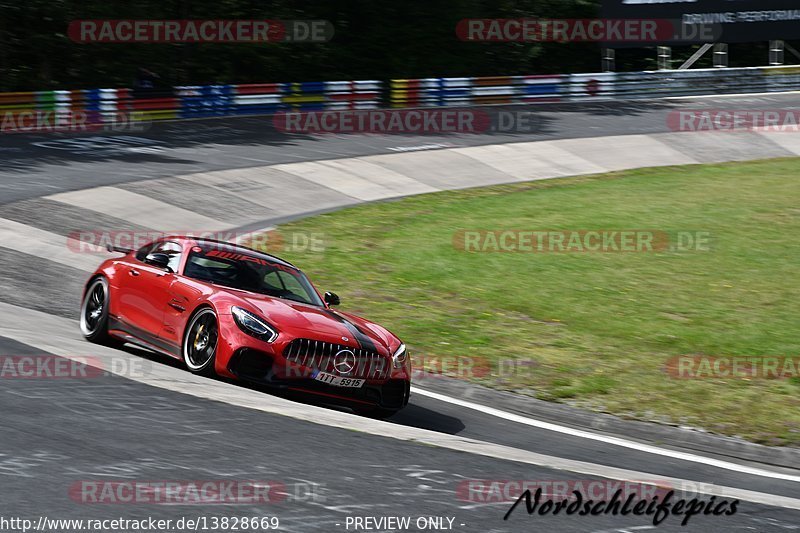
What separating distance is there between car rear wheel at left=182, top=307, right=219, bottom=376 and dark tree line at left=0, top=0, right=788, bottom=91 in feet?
98.4

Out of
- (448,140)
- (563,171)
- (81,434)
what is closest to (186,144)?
(448,140)

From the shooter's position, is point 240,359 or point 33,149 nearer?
point 240,359

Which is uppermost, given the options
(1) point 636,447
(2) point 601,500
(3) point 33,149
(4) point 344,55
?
(4) point 344,55

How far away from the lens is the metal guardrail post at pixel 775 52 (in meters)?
40.6

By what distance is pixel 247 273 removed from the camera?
977 centimetres

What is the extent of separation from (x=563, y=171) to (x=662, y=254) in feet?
30.8

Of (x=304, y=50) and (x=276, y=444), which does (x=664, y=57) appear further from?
(x=276, y=444)

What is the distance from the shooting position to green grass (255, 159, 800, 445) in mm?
9977

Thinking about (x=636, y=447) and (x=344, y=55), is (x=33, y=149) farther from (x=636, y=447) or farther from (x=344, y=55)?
(x=344, y=55)

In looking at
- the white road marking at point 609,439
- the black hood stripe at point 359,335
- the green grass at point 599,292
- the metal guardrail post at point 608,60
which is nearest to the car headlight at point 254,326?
the black hood stripe at point 359,335

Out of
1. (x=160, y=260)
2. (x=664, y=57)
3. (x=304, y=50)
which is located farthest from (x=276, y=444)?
(x=664, y=57)

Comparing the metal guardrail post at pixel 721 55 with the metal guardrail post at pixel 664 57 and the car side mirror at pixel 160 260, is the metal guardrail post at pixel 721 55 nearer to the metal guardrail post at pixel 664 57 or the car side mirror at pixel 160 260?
the metal guardrail post at pixel 664 57

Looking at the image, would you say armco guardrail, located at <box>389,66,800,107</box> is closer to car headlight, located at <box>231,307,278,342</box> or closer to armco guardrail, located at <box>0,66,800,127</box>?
armco guardrail, located at <box>0,66,800,127</box>

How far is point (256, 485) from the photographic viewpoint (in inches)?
219
